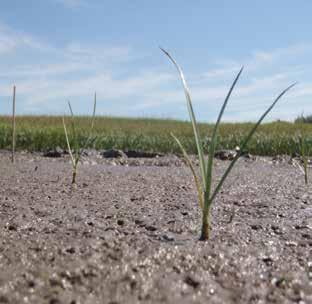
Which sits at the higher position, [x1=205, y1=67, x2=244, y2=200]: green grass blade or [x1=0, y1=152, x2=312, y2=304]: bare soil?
[x1=205, y1=67, x2=244, y2=200]: green grass blade

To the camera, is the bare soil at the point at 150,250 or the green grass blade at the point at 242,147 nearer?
the bare soil at the point at 150,250

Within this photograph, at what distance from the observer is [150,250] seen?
1.20 m

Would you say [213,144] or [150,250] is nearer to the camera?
[150,250]

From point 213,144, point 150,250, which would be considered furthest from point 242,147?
point 150,250

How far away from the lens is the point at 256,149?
6887 mm

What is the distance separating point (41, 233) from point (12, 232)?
0.32 feet

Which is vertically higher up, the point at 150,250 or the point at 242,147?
the point at 242,147

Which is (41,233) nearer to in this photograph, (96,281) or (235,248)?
(96,281)

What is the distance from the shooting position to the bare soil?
1.00m

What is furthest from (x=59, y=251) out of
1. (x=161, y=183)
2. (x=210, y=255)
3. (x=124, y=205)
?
(x=161, y=183)

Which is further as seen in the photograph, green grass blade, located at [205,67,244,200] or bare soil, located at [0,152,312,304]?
green grass blade, located at [205,67,244,200]

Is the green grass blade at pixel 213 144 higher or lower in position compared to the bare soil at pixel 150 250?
higher

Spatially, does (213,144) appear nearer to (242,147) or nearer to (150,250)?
(242,147)

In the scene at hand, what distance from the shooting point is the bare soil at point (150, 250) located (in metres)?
1.00
